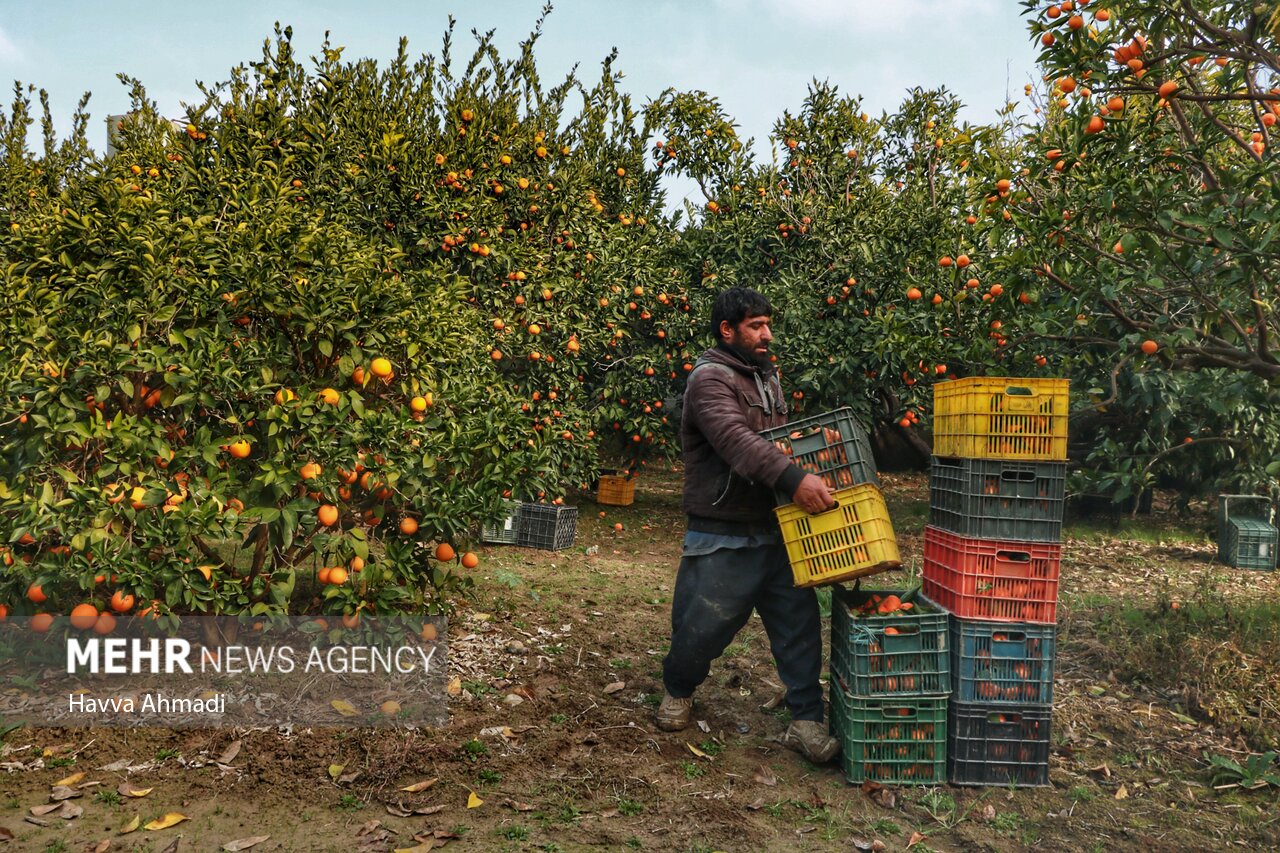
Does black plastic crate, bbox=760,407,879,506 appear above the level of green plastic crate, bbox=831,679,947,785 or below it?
above

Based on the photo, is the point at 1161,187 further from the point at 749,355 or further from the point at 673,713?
the point at 673,713

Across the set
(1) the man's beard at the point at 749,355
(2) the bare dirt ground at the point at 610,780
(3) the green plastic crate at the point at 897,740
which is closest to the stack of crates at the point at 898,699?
(3) the green plastic crate at the point at 897,740

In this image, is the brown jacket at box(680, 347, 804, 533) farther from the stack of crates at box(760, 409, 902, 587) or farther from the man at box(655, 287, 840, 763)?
the stack of crates at box(760, 409, 902, 587)

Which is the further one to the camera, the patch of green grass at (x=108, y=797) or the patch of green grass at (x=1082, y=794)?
the patch of green grass at (x=1082, y=794)

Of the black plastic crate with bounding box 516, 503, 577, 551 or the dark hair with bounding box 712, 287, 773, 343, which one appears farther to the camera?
the black plastic crate with bounding box 516, 503, 577, 551

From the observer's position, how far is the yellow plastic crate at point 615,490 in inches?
425

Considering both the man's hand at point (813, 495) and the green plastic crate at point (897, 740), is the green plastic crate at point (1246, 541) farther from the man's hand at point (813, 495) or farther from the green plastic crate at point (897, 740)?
the man's hand at point (813, 495)

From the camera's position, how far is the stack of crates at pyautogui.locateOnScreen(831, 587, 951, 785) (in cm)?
366

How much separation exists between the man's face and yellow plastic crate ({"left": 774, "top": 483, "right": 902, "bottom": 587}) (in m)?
0.82

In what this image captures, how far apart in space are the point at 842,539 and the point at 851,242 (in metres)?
6.11

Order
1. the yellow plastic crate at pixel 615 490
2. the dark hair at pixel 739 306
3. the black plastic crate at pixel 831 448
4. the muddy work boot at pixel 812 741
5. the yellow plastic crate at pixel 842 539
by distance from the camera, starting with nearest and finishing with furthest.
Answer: the yellow plastic crate at pixel 842 539 → the black plastic crate at pixel 831 448 → the muddy work boot at pixel 812 741 → the dark hair at pixel 739 306 → the yellow plastic crate at pixel 615 490

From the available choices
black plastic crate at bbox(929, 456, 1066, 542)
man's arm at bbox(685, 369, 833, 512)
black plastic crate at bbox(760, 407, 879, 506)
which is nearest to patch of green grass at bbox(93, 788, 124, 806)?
man's arm at bbox(685, 369, 833, 512)

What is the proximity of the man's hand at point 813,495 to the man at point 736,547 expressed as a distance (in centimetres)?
33

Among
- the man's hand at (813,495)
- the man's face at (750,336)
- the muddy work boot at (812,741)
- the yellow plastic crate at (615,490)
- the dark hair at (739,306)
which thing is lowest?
the muddy work boot at (812,741)
